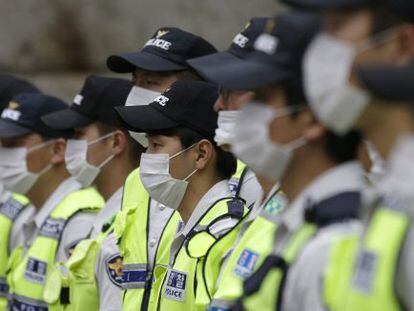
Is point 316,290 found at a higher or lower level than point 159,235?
higher

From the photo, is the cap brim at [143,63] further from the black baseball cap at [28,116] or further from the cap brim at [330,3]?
the cap brim at [330,3]

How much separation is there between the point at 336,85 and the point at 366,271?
0.50 metres

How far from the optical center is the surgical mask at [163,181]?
20.0 feet

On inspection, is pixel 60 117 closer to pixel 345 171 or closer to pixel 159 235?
pixel 159 235

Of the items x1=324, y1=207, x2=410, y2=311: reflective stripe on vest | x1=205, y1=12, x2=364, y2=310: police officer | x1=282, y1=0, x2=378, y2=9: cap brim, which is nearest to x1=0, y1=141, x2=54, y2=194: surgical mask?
x1=205, y1=12, x2=364, y2=310: police officer

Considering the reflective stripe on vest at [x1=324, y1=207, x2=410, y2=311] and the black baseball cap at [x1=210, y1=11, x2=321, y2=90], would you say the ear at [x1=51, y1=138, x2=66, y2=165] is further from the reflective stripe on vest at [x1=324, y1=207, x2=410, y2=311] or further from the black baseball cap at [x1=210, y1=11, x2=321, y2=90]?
the reflective stripe on vest at [x1=324, y1=207, x2=410, y2=311]

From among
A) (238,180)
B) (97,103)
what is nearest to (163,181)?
(238,180)

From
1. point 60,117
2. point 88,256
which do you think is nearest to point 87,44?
point 60,117

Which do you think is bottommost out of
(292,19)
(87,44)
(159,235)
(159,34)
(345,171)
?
(87,44)

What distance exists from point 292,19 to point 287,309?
0.83 metres

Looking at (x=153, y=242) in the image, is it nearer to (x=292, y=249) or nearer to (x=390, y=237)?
(x=292, y=249)

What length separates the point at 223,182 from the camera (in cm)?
609

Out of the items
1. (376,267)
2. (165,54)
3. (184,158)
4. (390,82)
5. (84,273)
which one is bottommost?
(84,273)

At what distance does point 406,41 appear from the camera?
3820 mm
